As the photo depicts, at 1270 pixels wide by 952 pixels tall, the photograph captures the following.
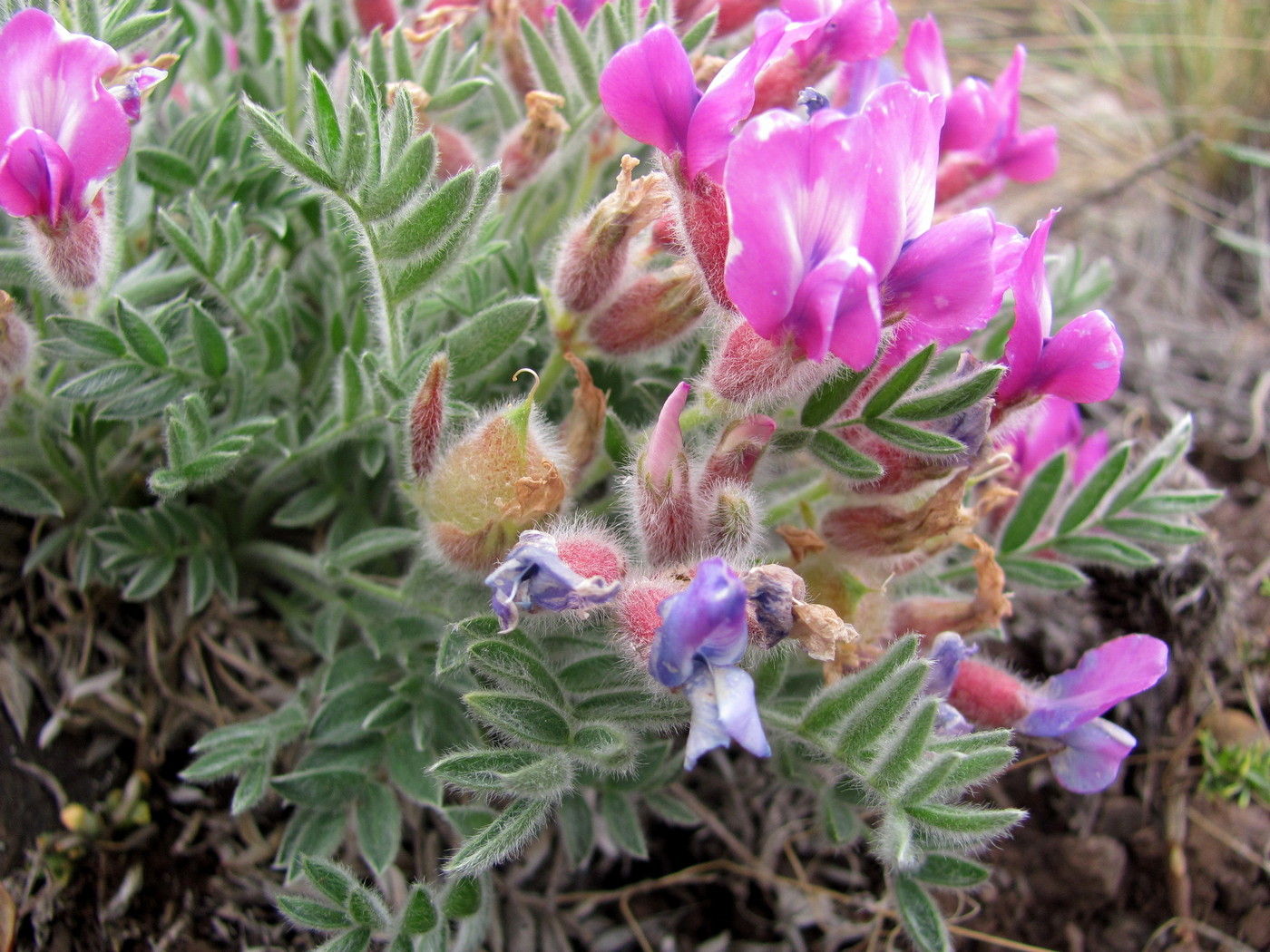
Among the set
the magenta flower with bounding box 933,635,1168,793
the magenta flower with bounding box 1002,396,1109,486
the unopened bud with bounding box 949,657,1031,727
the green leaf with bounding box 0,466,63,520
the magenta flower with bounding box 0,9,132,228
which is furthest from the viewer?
the magenta flower with bounding box 1002,396,1109,486

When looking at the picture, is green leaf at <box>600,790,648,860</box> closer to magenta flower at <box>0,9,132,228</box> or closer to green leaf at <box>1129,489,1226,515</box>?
green leaf at <box>1129,489,1226,515</box>

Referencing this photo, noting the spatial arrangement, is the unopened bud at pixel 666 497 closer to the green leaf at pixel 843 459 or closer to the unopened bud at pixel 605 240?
the green leaf at pixel 843 459

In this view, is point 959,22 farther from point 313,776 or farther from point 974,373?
point 313,776

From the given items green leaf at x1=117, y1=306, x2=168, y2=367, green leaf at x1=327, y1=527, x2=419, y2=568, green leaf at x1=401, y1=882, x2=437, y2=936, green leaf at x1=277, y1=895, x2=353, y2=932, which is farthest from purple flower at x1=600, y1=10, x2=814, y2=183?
green leaf at x1=277, y1=895, x2=353, y2=932

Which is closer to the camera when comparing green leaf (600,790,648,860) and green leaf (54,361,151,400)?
green leaf (54,361,151,400)

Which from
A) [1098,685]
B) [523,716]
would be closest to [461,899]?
[523,716]

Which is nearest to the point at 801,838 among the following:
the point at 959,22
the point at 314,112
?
the point at 314,112

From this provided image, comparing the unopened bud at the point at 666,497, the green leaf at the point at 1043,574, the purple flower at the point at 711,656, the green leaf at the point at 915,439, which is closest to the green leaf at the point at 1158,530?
the green leaf at the point at 1043,574
